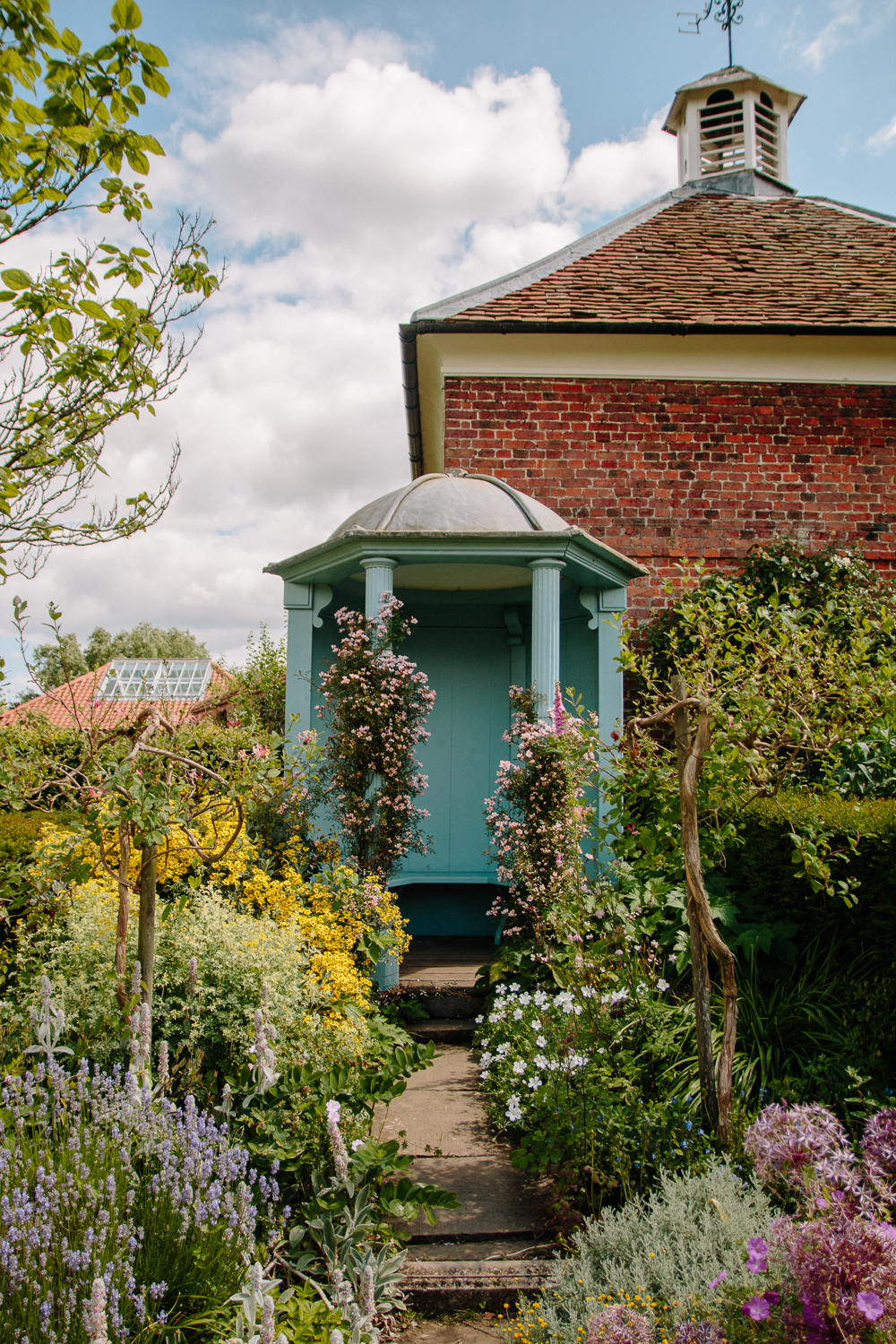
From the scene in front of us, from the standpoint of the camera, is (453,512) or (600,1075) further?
(453,512)

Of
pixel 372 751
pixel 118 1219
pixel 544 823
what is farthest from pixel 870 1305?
pixel 372 751

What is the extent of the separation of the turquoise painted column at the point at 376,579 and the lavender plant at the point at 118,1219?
132 inches

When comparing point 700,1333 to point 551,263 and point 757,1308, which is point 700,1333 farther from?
point 551,263

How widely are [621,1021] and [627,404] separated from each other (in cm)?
565

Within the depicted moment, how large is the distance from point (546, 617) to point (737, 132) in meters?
8.43

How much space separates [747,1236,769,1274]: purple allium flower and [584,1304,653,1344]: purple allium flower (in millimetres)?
332

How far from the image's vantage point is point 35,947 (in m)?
3.65

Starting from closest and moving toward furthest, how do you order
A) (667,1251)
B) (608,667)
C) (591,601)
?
1. (667,1251)
2. (608,667)
3. (591,601)

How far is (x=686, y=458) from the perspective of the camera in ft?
24.6

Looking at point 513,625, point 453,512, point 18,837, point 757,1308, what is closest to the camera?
point 757,1308

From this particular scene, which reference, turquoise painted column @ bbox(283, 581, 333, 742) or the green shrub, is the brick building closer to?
turquoise painted column @ bbox(283, 581, 333, 742)

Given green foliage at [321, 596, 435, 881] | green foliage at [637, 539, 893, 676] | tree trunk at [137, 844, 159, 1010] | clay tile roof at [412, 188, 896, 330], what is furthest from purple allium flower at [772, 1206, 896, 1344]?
clay tile roof at [412, 188, 896, 330]

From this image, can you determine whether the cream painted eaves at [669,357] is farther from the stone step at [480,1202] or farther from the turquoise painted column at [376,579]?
the stone step at [480,1202]

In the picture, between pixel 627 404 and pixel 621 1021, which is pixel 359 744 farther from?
pixel 627 404
